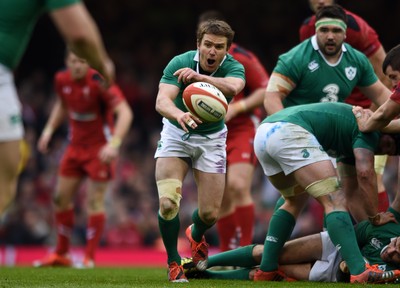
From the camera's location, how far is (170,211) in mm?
6652

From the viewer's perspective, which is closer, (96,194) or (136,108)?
(96,194)

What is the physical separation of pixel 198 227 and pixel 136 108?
31.9 feet

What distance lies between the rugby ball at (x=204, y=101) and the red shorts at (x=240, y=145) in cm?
253

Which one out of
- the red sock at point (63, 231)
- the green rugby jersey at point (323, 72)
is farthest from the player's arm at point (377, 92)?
the red sock at point (63, 231)

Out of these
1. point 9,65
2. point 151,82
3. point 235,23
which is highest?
point 235,23

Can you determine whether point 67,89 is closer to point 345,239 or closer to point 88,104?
point 88,104

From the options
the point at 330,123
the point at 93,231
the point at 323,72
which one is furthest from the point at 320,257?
the point at 93,231

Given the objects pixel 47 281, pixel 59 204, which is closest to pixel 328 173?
pixel 47 281

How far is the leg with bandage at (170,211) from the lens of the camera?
6.59 meters

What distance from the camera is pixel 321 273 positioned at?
6.78 m

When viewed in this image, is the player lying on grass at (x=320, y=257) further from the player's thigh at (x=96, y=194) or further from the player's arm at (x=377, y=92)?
the player's thigh at (x=96, y=194)

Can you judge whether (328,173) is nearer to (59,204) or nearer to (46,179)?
(59,204)

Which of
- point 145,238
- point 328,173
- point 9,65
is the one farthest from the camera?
point 145,238

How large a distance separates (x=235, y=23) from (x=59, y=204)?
838 cm
